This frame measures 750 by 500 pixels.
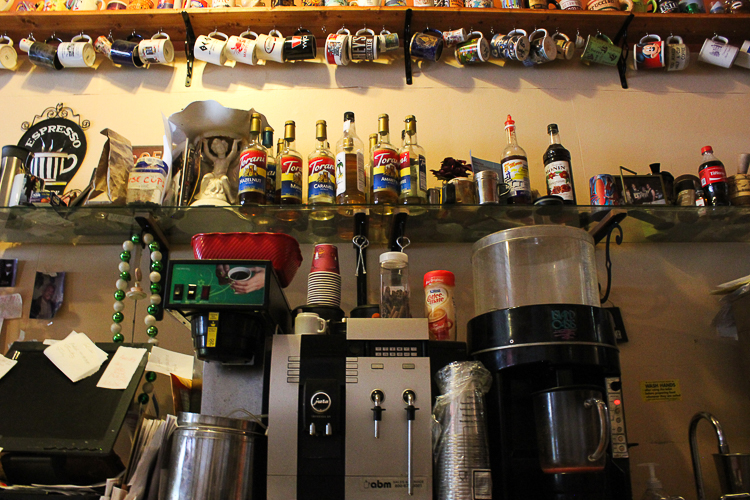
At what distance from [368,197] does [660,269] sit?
1009 mm

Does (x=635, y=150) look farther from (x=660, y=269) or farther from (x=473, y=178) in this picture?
(x=473, y=178)

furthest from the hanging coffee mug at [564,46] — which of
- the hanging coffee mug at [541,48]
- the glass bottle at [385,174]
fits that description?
the glass bottle at [385,174]

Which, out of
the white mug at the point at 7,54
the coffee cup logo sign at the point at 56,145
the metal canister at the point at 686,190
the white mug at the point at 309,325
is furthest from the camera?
the white mug at the point at 7,54

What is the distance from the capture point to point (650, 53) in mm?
2119

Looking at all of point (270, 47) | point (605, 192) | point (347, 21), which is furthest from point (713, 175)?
point (270, 47)

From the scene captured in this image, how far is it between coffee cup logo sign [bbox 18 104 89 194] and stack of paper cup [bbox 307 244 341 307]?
1.04 meters

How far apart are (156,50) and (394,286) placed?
1262 millimetres

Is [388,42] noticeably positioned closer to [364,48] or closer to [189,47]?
[364,48]

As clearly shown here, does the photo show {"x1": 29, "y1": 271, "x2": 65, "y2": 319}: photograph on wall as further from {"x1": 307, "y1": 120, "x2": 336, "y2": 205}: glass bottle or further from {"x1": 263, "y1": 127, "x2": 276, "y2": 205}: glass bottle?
{"x1": 307, "y1": 120, "x2": 336, "y2": 205}: glass bottle

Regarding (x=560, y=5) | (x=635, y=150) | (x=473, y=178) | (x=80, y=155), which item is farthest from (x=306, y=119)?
(x=635, y=150)

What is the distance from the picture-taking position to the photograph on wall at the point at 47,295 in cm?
183

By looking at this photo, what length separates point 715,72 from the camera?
219 centimetres

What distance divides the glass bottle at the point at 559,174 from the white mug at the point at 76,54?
1.66m

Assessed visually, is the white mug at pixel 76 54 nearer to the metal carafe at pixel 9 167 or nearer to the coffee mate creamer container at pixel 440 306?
the metal carafe at pixel 9 167
